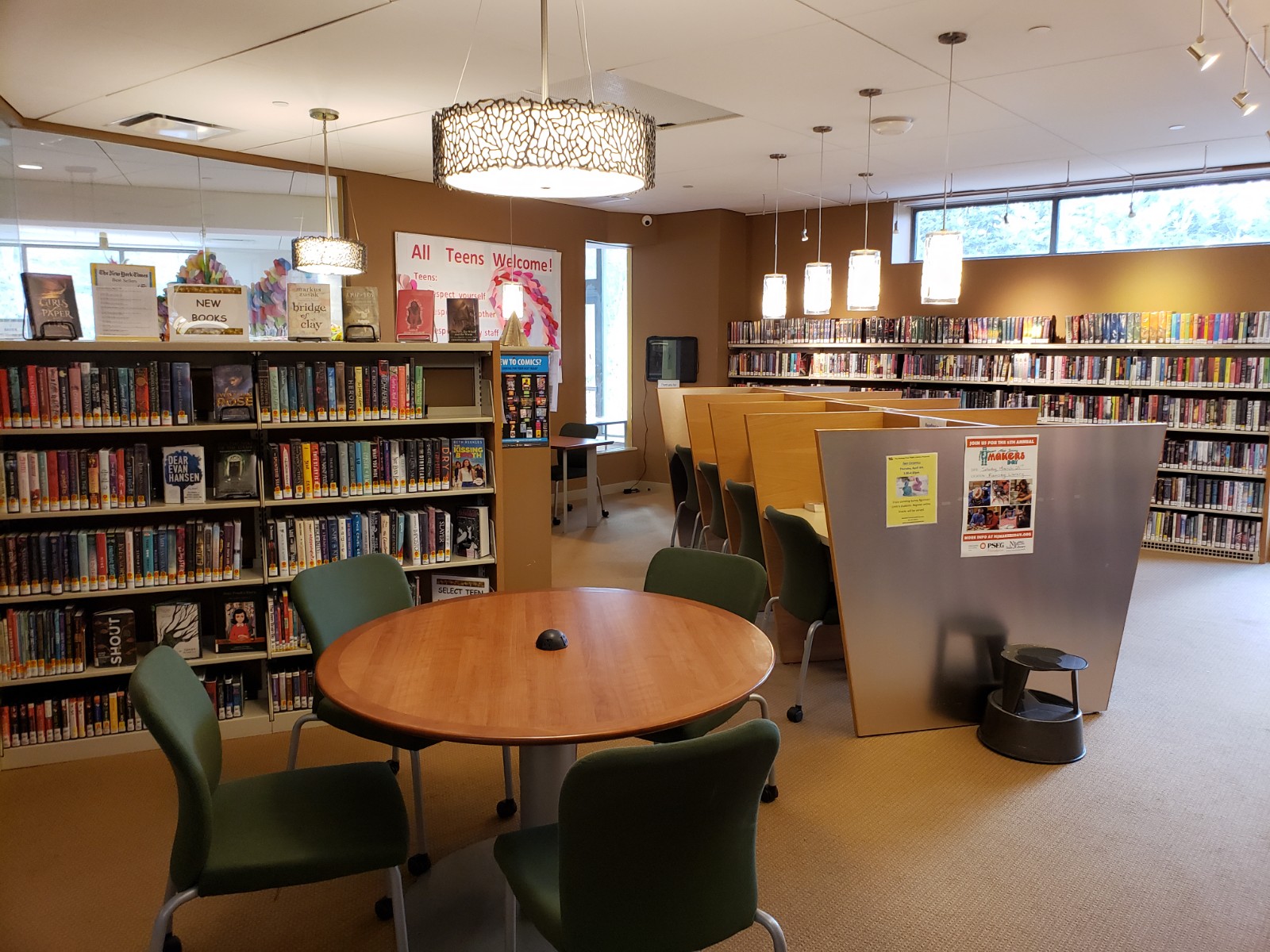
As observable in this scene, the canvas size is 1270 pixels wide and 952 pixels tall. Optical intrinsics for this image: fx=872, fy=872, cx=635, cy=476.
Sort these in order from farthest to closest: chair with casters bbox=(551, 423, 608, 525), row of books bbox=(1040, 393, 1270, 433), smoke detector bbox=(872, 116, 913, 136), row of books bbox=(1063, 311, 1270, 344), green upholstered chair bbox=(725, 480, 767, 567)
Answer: chair with casters bbox=(551, 423, 608, 525), row of books bbox=(1040, 393, 1270, 433), row of books bbox=(1063, 311, 1270, 344), smoke detector bbox=(872, 116, 913, 136), green upholstered chair bbox=(725, 480, 767, 567)

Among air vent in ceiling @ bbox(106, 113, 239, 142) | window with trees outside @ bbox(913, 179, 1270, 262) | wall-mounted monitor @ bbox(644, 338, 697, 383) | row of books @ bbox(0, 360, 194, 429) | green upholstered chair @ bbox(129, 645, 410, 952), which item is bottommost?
green upholstered chair @ bbox(129, 645, 410, 952)

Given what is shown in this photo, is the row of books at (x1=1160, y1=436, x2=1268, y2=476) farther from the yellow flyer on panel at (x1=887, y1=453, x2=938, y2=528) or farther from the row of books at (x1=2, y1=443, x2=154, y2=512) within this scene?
the row of books at (x1=2, y1=443, x2=154, y2=512)

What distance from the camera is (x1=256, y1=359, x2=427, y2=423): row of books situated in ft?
11.5

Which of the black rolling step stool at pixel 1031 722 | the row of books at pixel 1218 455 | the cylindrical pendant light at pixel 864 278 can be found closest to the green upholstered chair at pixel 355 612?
the black rolling step stool at pixel 1031 722

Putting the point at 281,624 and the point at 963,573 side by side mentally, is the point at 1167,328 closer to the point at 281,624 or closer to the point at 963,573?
the point at 963,573

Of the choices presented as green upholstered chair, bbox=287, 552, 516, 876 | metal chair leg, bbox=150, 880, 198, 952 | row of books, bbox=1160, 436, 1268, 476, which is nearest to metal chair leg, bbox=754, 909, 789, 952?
green upholstered chair, bbox=287, 552, 516, 876

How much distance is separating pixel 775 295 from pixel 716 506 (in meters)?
2.49

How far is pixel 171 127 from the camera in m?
5.73

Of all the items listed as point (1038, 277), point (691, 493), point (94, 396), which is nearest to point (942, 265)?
point (691, 493)

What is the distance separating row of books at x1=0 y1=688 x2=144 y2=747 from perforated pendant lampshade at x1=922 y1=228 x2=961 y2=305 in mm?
4610

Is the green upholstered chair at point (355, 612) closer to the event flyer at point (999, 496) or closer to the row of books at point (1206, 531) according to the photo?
the event flyer at point (999, 496)

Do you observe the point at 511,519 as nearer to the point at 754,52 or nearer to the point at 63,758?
the point at 63,758

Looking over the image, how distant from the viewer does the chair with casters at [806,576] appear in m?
3.60

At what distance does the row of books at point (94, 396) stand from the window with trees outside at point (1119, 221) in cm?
576
